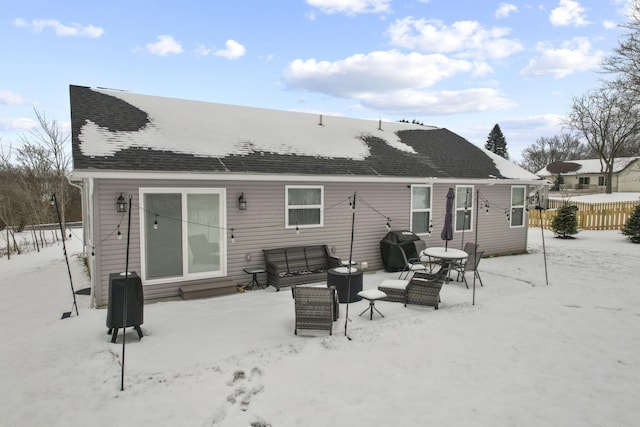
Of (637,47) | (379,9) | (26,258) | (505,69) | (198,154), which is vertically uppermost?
(637,47)

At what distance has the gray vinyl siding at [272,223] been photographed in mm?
7418

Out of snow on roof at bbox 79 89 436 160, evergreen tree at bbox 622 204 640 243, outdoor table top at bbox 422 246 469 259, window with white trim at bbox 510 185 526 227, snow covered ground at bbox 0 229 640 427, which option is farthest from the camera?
evergreen tree at bbox 622 204 640 243

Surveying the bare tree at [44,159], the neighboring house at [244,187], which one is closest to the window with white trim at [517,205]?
the neighboring house at [244,187]

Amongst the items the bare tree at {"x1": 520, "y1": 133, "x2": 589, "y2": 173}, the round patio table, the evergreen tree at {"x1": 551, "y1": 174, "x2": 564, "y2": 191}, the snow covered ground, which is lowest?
the snow covered ground

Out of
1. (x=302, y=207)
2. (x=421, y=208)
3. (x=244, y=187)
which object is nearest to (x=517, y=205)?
(x=421, y=208)

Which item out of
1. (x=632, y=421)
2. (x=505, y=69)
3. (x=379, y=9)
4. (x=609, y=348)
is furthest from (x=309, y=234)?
(x=505, y=69)

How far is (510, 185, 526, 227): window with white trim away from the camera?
1380cm

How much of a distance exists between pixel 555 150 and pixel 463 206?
2708 inches

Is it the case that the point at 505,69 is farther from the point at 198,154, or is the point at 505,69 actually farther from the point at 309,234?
the point at 198,154

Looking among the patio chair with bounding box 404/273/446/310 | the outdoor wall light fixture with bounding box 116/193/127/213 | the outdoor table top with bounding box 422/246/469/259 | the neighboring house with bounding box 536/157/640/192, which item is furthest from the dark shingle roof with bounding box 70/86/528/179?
the neighboring house with bounding box 536/157/640/192

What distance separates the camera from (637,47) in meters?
18.7

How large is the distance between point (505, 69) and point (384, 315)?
12.4 metres

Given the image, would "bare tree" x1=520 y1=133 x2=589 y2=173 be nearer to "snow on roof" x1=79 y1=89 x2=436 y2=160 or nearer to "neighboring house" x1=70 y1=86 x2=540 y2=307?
"neighboring house" x1=70 y1=86 x2=540 y2=307

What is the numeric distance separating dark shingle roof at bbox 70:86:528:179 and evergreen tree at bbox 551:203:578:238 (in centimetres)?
559
